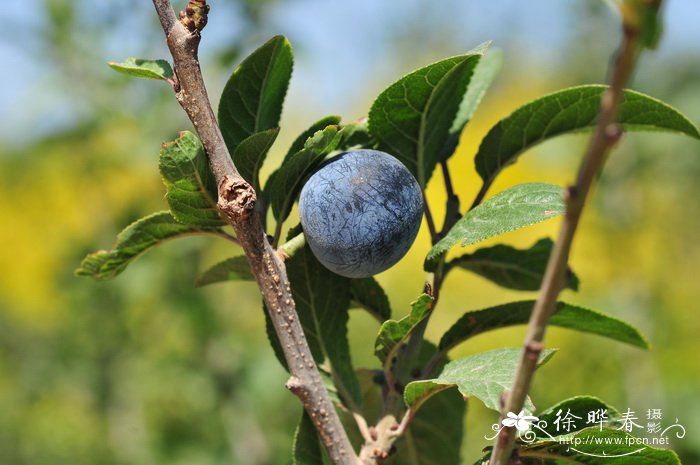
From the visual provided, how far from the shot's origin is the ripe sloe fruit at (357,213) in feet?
3.05

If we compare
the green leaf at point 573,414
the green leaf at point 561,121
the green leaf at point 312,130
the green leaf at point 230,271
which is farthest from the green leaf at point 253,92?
the green leaf at point 573,414

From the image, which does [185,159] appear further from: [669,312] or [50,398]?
[50,398]

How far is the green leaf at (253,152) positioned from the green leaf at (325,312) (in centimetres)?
13

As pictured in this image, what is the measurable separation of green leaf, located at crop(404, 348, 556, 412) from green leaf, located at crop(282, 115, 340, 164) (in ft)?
1.06

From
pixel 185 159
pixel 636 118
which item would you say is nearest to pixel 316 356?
pixel 185 159

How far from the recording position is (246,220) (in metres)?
0.86

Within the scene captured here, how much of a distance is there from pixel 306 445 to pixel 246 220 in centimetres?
35

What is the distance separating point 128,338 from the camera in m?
3.34

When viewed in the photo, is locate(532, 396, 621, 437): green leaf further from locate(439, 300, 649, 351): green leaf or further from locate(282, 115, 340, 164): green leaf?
locate(282, 115, 340, 164): green leaf

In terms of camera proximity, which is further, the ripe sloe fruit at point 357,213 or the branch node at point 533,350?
the ripe sloe fruit at point 357,213

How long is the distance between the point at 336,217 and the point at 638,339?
437 millimetres

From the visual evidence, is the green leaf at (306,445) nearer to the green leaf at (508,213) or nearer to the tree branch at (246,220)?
the tree branch at (246,220)

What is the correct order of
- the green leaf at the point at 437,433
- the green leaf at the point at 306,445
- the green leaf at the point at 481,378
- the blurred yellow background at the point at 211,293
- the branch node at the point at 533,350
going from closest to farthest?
the branch node at the point at 533,350, the green leaf at the point at 481,378, the green leaf at the point at 306,445, the green leaf at the point at 437,433, the blurred yellow background at the point at 211,293

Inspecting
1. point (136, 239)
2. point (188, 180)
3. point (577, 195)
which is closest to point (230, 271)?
point (136, 239)
